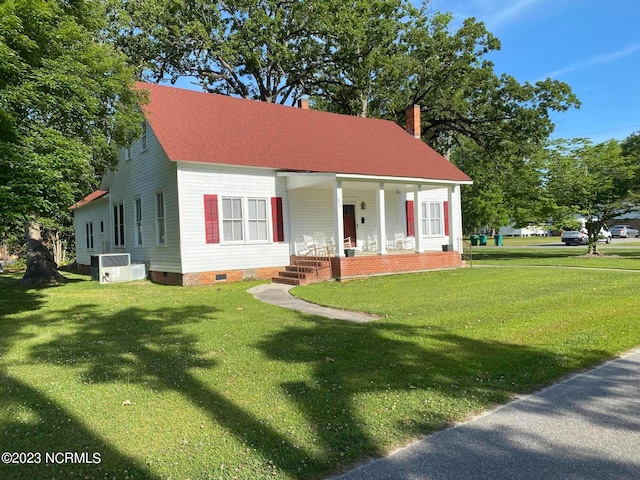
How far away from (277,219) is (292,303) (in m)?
6.26

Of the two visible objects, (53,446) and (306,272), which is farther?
(306,272)

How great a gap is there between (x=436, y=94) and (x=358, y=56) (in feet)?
17.5

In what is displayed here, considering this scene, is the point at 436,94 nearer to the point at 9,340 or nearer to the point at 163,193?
the point at 163,193

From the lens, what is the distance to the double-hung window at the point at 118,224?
19.9m

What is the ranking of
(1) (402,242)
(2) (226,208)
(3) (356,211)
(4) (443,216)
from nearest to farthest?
(2) (226,208) < (3) (356,211) < (1) (402,242) < (4) (443,216)

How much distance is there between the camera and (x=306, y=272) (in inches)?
612

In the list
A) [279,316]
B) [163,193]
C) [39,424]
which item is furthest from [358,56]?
[39,424]

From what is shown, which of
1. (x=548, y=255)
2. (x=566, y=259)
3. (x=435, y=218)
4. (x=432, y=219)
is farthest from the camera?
(x=548, y=255)

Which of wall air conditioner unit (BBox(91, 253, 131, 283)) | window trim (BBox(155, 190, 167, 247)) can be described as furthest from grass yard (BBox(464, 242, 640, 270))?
wall air conditioner unit (BBox(91, 253, 131, 283))

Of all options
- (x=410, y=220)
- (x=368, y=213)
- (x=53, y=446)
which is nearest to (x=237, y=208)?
(x=368, y=213)

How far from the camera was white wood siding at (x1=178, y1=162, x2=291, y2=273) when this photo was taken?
1486 centimetres

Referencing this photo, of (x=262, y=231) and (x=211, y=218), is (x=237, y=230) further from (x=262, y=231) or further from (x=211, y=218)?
(x=211, y=218)

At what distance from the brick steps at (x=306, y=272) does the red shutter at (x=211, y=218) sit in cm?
248

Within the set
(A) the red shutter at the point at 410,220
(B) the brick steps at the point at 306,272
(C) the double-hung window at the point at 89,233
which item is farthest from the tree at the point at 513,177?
(C) the double-hung window at the point at 89,233
